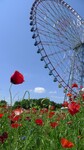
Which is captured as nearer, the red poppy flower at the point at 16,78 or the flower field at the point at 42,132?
the red poppy flower at the point at 16,78

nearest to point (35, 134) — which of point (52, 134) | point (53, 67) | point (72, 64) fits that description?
point (52, 134)

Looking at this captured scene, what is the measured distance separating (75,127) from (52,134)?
54cm

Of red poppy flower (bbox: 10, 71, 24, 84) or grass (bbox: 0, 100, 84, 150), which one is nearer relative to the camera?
red poppy flower (bbox: 10, 71, 24, 84)

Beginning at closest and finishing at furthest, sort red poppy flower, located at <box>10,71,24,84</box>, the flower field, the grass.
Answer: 1. red poppy flower, located at <box>10,71,24,84</box>
2. the flower field
3. the grass

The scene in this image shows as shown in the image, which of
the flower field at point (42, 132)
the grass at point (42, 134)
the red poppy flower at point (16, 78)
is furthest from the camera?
the grass at point (42, 134)

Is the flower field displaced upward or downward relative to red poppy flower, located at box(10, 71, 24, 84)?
downward

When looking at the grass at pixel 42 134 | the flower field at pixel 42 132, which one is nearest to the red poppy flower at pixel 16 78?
the flower field at pixel 42 132

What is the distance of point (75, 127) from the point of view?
4.21m

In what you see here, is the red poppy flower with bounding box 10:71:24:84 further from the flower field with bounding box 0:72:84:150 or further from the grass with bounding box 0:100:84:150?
the grass with bounding box 0:100:84:150

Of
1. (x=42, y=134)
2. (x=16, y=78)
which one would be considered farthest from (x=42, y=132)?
(x=16, y=78)

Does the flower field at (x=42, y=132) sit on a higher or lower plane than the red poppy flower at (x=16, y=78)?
lower

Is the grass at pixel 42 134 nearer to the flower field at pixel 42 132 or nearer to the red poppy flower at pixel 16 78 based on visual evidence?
the flower field at pixel 42 132

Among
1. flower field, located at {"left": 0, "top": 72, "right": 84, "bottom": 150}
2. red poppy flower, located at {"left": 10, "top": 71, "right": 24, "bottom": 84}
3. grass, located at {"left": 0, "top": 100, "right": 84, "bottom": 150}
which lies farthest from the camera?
grass, located at {"left": 0, "top": 100, "right": 84, "bottom": 150}

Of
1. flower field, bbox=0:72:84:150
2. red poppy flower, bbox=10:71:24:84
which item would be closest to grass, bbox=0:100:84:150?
flower field, bbox=0:72:84:150
